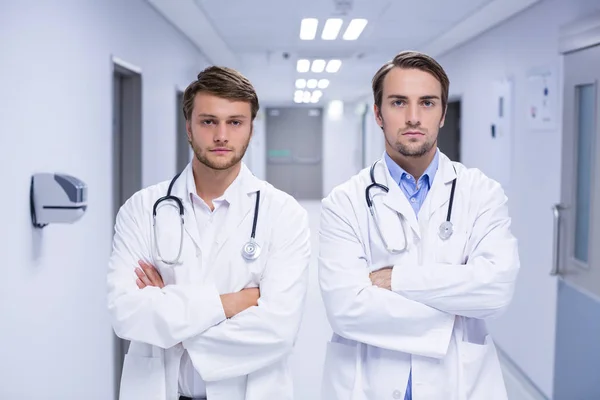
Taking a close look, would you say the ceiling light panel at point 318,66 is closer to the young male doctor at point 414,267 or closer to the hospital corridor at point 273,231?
the hospital corridor at point 273,231

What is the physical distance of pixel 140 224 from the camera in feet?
5.25

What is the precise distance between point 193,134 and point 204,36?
353cm

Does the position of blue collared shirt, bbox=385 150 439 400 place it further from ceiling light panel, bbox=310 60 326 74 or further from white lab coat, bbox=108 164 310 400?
ceiling light panel, bbox=310 60 326 74

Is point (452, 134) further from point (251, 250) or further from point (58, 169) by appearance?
point (251, 250)

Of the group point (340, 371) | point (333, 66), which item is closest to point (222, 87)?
point (340, 371)

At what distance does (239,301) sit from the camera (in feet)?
5.00

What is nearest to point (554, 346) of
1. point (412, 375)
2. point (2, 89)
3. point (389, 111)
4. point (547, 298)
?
point (547, 298)

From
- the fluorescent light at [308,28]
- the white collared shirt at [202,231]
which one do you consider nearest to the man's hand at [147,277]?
the white collared shirt at [202,231]

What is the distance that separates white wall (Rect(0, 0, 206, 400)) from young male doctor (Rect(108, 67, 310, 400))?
50 centimetres

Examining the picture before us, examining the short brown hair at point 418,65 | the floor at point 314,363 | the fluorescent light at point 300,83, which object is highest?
the fluorescent light at point 300,83

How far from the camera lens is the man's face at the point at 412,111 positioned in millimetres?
1543

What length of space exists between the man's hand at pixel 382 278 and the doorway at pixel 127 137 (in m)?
2.01

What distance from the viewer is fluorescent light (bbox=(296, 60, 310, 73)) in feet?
21.4

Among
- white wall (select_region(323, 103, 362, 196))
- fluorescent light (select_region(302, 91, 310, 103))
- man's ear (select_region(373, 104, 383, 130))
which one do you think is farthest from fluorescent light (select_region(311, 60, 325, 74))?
white wall (select_region(323, 103, 362, 196))
